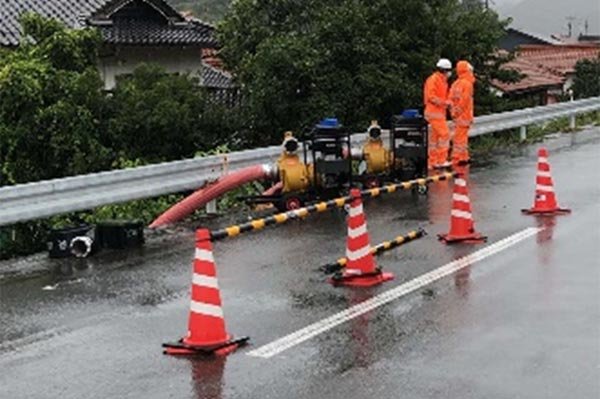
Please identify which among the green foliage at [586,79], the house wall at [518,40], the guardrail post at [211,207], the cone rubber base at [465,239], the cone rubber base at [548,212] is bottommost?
the cone rubber base at [465,239]

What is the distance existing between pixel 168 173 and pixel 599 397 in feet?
27.3

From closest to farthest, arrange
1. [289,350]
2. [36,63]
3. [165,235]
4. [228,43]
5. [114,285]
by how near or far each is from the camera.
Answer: [289,350], [114,285], [165,235], [36,63], [228,43]

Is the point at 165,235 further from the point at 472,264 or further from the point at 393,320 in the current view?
the point at 393,320

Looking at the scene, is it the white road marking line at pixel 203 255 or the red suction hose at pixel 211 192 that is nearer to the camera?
the white road marking line at pixel 203 255

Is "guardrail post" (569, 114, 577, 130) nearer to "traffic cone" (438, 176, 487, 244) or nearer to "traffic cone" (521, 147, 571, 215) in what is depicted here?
"traffic cone" (521, 147, 571, 215)

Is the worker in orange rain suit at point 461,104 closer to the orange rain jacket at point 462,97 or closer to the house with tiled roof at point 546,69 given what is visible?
the orange rain jacket at point 462,97

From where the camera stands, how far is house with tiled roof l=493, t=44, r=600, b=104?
48131mm

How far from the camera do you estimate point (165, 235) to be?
1314 centimetres

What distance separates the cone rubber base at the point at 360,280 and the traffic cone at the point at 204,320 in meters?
2.05

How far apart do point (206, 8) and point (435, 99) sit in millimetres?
80154

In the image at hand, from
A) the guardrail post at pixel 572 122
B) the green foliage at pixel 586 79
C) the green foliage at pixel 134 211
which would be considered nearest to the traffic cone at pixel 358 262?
the green foliage at pixel 134 211

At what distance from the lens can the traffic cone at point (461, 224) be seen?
11992 millimetres

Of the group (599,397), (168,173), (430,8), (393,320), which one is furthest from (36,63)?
(599,397)

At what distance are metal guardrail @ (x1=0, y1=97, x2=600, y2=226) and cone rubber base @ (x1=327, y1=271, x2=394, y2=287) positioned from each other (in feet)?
11.8
